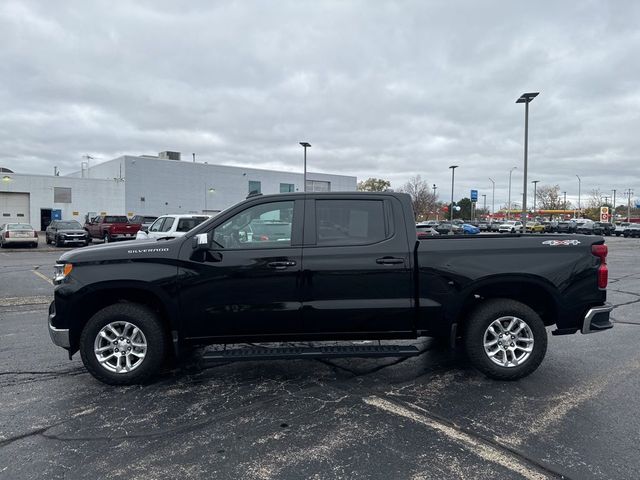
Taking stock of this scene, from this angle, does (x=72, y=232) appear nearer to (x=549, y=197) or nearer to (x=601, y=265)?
(x=601, y=265)

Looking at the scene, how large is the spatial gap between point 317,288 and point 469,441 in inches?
74.0

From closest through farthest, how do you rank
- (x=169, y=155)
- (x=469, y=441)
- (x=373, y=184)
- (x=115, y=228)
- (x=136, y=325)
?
(x=469, y=441), (x=136, y=325), (x=115, y=228), (x=169, y=155), (x=373, y=184)

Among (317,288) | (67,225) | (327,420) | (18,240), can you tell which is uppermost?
(67,225)

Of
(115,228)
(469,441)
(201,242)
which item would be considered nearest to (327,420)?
(469,441)

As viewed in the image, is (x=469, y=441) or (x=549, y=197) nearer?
(x=469, y=441)

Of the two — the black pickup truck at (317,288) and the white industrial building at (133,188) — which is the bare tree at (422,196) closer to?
the white industrial building at (133,188)

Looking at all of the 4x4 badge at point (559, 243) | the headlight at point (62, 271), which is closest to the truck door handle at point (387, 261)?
the 4x4 badge at point (559, 243)

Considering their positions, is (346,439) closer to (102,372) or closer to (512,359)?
(512,359)

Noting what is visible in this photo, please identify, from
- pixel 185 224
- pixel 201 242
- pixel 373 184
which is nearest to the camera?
pixel 201 242

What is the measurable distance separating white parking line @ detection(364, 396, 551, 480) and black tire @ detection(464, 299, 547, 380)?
43.7 inches

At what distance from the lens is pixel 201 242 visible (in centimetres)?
448

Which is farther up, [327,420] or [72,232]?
[72,232]

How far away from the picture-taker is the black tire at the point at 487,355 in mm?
4754

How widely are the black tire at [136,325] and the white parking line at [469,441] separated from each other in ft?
6.91
